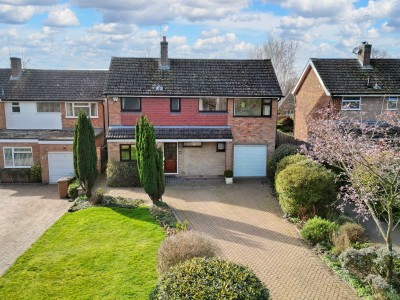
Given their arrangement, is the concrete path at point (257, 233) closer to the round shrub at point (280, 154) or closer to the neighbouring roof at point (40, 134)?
the round shrub at point (280, 154)

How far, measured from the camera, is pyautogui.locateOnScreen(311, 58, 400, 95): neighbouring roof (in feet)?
78.1

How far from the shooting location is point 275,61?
53062mm

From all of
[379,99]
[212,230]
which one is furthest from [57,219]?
[379,99]

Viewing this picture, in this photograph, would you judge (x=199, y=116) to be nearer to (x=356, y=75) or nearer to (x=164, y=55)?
(x=164, y=55)

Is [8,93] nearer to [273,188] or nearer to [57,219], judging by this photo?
[57,219]

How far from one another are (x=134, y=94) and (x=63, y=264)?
1234 cm

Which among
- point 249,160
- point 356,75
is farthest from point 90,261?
point 356,75

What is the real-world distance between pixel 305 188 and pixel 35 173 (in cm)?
1666

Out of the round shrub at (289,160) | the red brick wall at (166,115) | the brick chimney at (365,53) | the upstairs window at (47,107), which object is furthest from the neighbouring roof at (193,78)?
the brick chimney at (365,53)

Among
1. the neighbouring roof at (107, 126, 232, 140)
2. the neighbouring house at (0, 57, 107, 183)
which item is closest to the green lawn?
the neighbouring roof at (107, 126, 232, 140)

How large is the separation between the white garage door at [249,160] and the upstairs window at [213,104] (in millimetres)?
2589

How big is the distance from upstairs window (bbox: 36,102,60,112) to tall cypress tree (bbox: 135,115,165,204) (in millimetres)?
11121

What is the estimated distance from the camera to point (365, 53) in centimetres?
2548

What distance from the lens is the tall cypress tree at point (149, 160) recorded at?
17.5 meters
